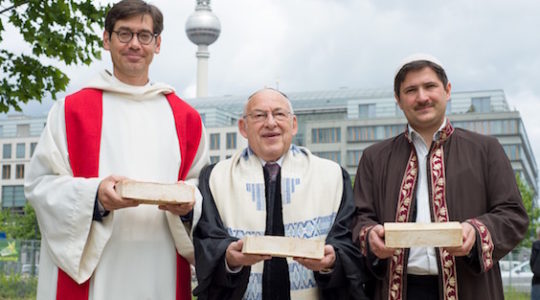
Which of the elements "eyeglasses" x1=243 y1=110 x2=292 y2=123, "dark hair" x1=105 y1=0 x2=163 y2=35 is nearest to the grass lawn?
"eyeglasses" x1=243 y1=110 x2=292 y2=123

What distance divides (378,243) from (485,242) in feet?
1.78

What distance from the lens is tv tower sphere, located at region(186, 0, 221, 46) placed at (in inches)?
4491

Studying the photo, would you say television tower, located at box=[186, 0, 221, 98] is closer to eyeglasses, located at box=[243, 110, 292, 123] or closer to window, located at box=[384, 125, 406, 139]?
window, located at box=[384, 125, 406, 139]

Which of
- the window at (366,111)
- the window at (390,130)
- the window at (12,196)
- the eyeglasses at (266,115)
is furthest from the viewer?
the window at (12,196)

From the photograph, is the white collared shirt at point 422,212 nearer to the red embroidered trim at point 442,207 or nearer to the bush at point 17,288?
the red embroidered trim at point 442,207

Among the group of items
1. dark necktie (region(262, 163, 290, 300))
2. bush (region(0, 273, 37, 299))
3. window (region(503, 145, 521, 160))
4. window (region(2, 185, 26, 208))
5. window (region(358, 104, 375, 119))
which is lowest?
bush (region(0, 273, 37, 299))

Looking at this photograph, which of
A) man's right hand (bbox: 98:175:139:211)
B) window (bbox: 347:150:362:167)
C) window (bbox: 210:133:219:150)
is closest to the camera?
man's right hand (bbox: 98:175:139:211)

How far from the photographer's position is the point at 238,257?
3.93 meters

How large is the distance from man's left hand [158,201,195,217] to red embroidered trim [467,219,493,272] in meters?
1.47

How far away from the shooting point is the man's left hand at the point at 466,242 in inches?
147

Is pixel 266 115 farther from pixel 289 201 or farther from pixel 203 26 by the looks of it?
pixel 203 26

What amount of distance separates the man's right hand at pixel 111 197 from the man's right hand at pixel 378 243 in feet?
4.02

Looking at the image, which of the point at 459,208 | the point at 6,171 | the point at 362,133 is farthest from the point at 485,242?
the point at 6,171

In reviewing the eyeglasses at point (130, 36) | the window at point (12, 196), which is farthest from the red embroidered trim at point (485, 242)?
the window at point (12, 196)
